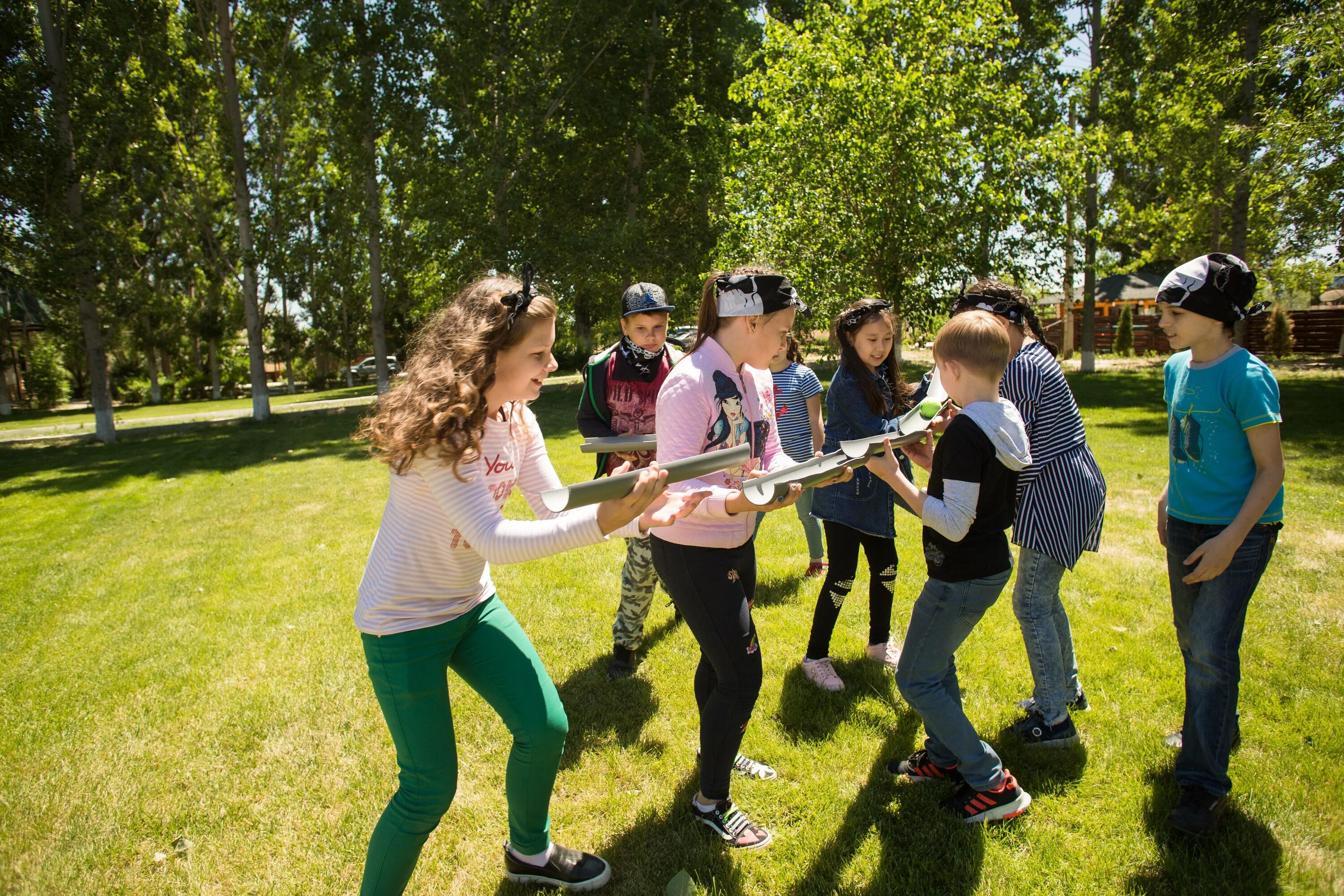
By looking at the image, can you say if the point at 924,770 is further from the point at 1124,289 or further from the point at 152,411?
the point at 1124,289

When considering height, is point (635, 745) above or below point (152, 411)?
below

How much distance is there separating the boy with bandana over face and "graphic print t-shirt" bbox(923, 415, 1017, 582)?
2.08m

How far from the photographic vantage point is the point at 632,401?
4832mm

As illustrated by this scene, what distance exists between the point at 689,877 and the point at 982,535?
1.81 metres

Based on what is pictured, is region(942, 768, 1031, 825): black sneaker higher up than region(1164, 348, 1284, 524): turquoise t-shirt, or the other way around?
region(1164, 348, 1284, 524): turquoise t-shirt

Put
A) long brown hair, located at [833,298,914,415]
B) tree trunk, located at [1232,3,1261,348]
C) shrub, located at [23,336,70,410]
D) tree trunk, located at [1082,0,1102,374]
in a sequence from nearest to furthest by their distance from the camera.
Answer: long brown hair, located at [833,298,914,415]
tree trunk, located at [1232,3,1261,348]
tree trunk, located at [1082,0,1102,374]
shrub, located at [23,336,70,410]

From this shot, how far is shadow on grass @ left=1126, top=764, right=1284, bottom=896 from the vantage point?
2812 millimetres

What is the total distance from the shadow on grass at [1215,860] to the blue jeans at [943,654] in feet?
2.23

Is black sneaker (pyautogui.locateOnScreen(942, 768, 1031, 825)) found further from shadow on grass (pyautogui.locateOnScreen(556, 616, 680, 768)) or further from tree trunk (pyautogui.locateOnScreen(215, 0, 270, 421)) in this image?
tree trunk (pyautogui.locateOnScreen(215, 0, 270, 421))

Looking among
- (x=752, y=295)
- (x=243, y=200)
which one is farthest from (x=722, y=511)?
(x=243, y=200)

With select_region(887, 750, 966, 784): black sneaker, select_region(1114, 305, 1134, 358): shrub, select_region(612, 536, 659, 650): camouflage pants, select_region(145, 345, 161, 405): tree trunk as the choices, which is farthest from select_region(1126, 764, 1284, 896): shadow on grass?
select_region(145, 345, 161, 405): tree trunk

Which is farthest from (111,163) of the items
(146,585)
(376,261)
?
(146,585)

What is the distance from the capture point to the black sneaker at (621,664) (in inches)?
186

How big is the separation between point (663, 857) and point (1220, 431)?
2889mm
